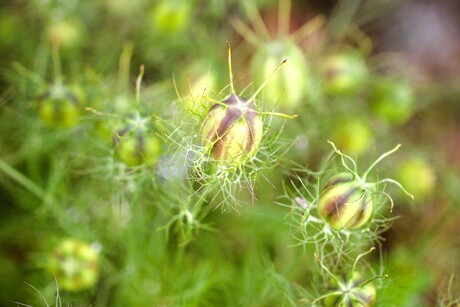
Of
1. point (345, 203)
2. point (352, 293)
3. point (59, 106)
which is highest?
point (59, 106)

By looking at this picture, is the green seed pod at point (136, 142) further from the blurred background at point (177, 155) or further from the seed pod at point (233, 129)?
the seed pod at point (233, 129)

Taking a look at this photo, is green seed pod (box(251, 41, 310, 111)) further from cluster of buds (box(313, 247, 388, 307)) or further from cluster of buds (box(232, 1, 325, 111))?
cluster of buds (box(313, 247, 388, 307))

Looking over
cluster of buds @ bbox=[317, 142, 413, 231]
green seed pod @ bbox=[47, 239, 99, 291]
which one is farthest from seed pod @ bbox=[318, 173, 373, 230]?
green seed pod @ bbox=[47, 239, 99, 291]

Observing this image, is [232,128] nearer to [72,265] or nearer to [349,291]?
[349,291]

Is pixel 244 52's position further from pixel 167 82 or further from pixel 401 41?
pixel 401 41

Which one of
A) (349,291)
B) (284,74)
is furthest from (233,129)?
(284,74)

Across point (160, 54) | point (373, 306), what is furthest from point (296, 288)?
point (160, 54)

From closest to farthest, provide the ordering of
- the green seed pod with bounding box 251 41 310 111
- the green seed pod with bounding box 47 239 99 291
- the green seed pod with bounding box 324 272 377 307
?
1. the green seed pod with bounding box 324 272 377 307
2. the green seed pod with bounding box 47 239 99 291
3. the green seed pod with bounding box 251 41 310 111
